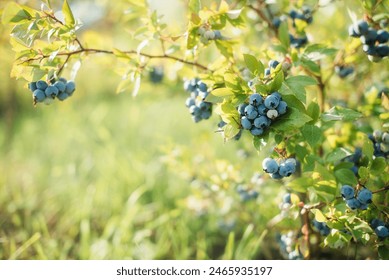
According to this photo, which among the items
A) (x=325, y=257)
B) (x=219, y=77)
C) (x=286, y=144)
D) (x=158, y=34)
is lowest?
(x=325, y=257)

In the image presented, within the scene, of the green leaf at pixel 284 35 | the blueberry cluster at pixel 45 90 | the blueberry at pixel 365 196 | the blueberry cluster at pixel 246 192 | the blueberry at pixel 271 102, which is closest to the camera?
the blueberry at pixel 271 102

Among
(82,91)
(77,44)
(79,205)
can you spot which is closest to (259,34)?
(77,44)

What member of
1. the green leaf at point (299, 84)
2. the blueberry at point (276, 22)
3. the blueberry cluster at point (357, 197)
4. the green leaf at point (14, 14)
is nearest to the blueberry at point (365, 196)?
the blueberry cluster at point (357, 197)

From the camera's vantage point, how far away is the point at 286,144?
4.16ft

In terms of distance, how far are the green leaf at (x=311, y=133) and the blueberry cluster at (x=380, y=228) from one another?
0.33 m

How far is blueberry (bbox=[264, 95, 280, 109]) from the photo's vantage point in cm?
102

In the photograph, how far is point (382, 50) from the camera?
1.32m

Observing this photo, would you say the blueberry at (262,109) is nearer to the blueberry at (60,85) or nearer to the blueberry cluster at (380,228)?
the blueberry cluster at (380,228)

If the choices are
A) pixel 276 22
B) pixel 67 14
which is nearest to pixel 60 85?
pixel 67 14

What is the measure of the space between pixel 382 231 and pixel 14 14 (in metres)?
1.26

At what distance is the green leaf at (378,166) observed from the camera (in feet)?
3.97

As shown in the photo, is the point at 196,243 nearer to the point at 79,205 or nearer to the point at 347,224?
the point at 79,205

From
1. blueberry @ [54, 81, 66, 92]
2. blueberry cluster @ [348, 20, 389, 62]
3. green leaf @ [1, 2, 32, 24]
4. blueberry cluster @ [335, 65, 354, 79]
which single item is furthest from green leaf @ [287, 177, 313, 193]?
green leaf @ [1, 2, 32, 24]

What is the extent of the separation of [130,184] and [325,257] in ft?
4.40
